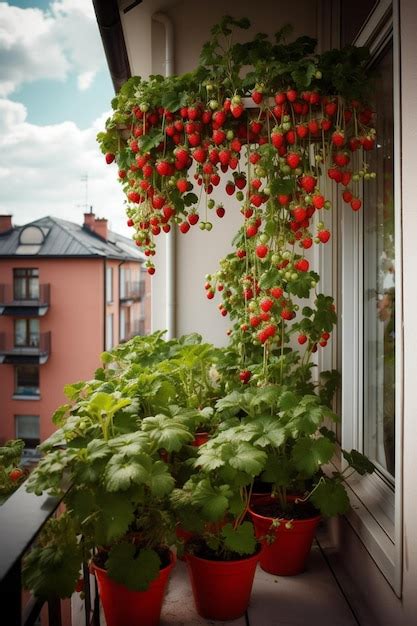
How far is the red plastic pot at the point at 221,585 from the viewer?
5.53ft

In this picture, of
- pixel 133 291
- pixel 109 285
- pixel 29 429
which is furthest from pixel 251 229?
pixel 133 291

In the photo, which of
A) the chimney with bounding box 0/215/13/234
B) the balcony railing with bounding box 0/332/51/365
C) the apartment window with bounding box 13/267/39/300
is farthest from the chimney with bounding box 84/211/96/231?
the balcony railing with bounding box 0/332/51/365

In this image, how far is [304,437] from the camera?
5.91ft

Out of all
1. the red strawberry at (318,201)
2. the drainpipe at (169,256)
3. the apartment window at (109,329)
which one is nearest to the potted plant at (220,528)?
the red strawberry at (318,201)

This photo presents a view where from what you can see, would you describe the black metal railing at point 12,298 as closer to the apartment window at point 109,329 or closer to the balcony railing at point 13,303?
the balcony railing at point 13,303

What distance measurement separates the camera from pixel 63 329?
18.5 m

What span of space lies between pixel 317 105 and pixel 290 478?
1308 mm

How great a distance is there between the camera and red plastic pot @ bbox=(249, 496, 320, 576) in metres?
1.94

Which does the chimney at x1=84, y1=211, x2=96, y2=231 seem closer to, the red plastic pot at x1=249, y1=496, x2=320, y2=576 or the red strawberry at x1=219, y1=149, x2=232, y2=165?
the red strawberry at x1=219, y1=149, x2=232, y2=165

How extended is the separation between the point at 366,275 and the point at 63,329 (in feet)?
56.3

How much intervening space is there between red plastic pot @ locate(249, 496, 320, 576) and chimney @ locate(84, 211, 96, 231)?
19.0 m

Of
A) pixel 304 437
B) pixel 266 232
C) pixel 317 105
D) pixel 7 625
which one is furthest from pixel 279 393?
pixel 7 625

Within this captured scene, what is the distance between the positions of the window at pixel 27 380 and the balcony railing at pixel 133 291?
13.0 ft

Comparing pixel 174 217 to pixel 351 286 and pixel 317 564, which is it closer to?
pixel 351 286
